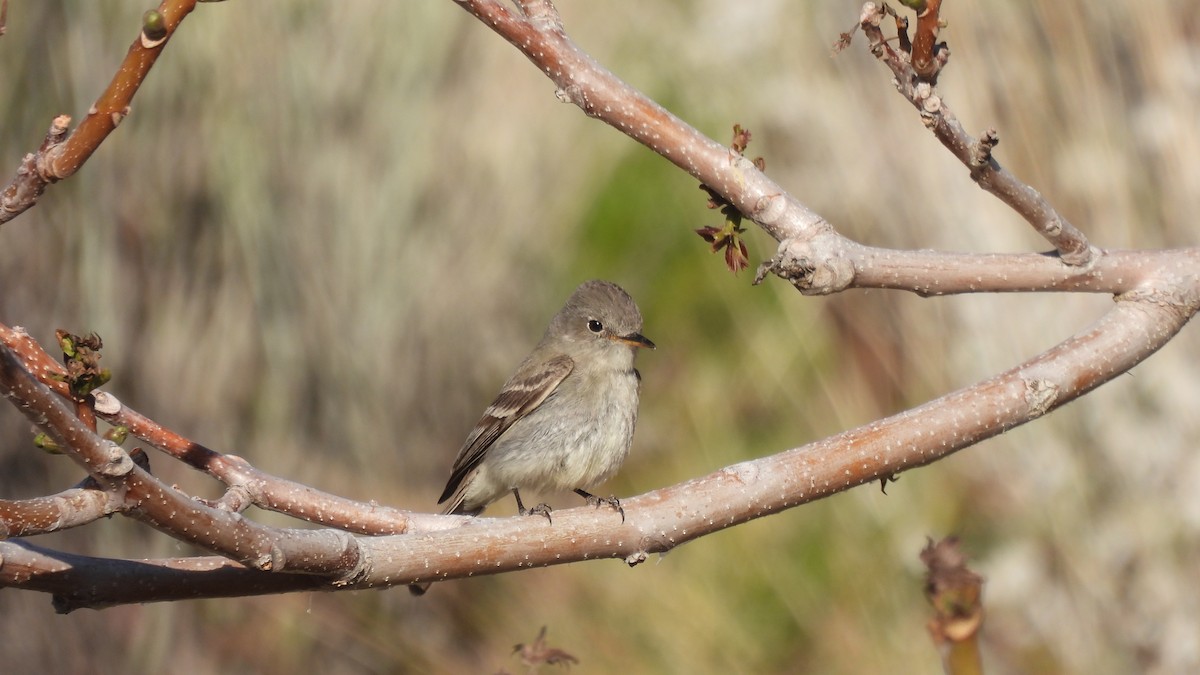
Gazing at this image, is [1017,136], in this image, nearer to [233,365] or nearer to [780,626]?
[780,626]

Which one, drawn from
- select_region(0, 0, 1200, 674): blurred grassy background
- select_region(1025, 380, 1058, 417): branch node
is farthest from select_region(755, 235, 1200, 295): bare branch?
select_region(0, 0, 1200, 674): blurred grassy background

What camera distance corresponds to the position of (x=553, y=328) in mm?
4691

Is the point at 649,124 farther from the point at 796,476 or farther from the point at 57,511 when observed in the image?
the point at 57,511

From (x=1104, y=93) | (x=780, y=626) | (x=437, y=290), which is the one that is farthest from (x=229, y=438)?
(x=1104, y=93)

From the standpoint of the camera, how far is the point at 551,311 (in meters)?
6.92

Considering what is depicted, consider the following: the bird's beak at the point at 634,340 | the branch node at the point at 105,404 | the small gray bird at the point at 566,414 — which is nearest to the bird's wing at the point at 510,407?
the small gray bird at the point at 566,414

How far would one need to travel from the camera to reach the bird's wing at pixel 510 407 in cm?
433

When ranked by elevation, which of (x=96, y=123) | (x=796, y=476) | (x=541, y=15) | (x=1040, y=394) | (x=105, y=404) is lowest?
(x=105, y=404)

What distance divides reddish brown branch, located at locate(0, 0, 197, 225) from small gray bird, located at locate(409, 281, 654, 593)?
2423mm

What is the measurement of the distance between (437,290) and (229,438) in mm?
1359

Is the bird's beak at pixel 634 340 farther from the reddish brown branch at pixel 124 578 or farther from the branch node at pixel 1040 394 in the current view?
the reddish brown branch at pixel 124 578

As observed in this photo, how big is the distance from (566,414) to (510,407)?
0.90ft

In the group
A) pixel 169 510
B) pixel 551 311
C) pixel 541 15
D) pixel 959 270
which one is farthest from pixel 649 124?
pixel 551 311

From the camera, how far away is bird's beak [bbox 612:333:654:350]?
4.23 meters
